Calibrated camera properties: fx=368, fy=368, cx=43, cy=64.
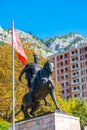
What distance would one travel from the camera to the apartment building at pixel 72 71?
108438mm

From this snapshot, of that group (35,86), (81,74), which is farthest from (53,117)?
(81,74)

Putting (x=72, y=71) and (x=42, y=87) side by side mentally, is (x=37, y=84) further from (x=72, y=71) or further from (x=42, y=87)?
(x=72, y=71)

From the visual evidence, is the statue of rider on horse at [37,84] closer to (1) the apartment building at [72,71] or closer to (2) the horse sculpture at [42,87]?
(2) the horse sculpture at [42,87]

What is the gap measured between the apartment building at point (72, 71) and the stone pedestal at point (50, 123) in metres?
90.6

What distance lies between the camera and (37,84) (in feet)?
56.0

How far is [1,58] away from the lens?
136 feet

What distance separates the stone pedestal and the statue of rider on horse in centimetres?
60

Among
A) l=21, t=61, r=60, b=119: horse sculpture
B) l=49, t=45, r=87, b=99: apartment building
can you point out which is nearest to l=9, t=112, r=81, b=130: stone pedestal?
l=21, t=61, r=60, b=119: horse sculpture

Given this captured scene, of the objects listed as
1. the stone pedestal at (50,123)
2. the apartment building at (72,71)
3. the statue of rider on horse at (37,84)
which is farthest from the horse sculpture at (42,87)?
the apartment building at (72,71)

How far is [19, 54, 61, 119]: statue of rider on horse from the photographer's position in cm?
1653

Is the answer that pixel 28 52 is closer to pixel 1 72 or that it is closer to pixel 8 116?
pixel 1 72

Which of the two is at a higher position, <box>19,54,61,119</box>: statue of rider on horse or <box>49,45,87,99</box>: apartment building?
<box>49,45,87,99</box>: apartment building

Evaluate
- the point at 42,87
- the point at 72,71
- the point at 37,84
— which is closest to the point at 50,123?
the point at 42,87

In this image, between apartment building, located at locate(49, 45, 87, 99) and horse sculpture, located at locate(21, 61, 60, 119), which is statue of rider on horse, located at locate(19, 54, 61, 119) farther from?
apartment building, located at locate(49, 45, 87, 99)
